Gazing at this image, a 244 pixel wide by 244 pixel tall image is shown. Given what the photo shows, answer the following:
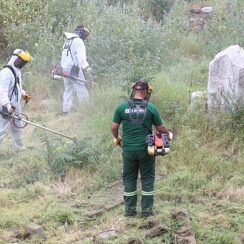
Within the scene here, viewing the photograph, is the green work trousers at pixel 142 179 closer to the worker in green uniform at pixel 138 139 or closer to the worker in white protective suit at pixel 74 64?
the worker in green uniform at pixel 138 139

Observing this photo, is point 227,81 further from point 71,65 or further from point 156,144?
point 71,65

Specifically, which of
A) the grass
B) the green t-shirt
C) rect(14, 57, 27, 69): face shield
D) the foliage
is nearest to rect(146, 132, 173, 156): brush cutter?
the green t-shirt

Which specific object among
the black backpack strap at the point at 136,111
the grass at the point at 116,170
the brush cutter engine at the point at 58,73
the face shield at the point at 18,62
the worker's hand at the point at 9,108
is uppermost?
the face shield at the point at 18,62

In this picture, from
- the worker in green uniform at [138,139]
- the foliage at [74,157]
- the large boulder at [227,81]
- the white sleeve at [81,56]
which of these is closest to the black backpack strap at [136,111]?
the worker in green uniform at [138,139]

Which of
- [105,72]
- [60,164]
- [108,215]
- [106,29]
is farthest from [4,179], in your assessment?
[106,29]

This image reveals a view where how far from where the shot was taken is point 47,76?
40.2 feet

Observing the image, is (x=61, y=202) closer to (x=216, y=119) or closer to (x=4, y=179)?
(x=4, y=179)

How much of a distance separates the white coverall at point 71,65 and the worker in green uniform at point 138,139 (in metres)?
4.28

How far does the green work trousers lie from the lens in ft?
21.7

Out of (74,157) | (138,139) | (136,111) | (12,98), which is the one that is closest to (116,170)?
(74,157)

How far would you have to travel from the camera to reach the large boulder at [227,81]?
28.1 feet

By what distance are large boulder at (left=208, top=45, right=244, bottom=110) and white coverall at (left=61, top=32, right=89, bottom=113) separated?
2872 millimetres

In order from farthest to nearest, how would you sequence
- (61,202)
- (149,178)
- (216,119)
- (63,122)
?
(63,122) → (216,119) → (61,202) → (149,178)

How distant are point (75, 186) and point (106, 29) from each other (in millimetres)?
5418
